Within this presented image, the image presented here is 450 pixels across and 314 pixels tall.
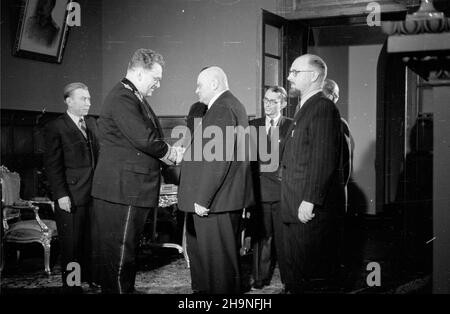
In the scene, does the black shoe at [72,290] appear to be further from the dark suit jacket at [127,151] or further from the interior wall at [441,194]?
the interior wall at [441,194]

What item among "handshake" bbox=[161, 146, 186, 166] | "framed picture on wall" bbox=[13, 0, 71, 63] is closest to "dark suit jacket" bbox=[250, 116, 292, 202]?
"handshake" bbox=[161, 146, 186, 166]

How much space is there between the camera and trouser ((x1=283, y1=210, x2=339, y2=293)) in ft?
8.57

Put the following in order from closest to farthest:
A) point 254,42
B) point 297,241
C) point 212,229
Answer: point 297,241 < point 212,229 < point 254,42

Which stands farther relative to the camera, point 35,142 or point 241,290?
point 35,142

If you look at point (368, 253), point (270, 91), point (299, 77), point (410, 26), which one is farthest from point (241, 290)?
point (368, 253)

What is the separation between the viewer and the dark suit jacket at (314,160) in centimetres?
256

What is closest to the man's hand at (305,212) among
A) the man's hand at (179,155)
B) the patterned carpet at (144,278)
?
the man's hand at (179,155)

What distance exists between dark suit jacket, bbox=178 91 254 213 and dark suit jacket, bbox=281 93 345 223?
1.08ft

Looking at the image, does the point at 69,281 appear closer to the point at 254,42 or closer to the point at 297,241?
the point at 297,241

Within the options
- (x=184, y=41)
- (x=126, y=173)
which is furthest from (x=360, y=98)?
(x=126, y=173)

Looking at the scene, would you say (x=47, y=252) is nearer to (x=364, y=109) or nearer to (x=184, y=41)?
(x=184, y=41)

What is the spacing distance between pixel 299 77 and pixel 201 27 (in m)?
4.13

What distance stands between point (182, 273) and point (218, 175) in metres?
1.60

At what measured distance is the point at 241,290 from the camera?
2910 millimetres
